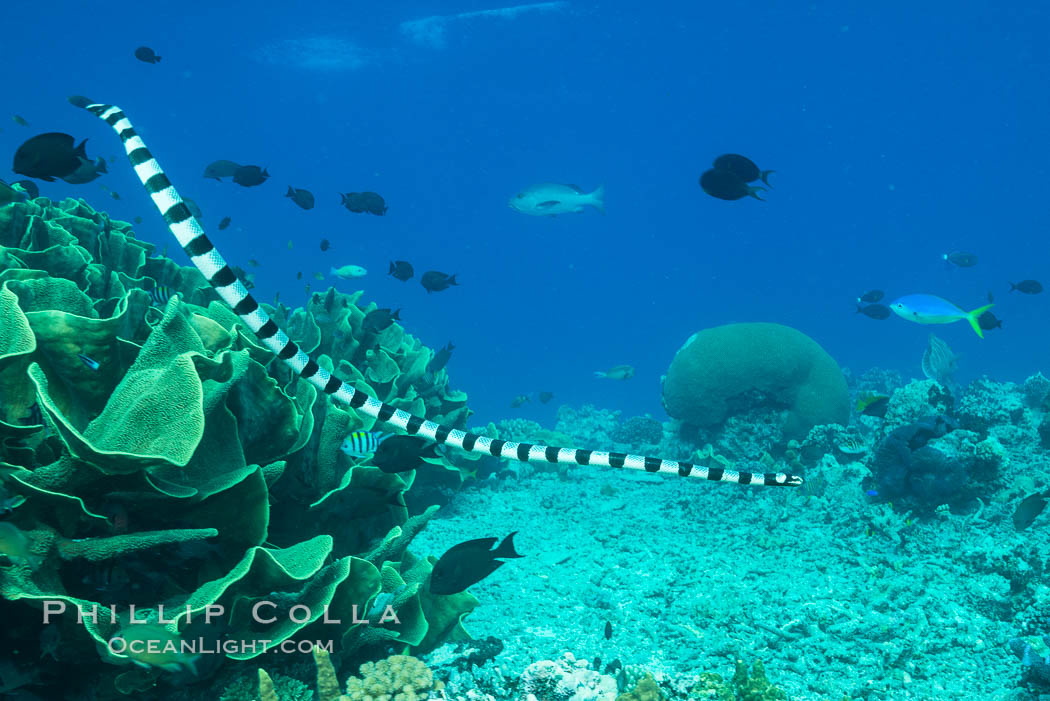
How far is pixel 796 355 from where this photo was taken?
9219 millimetres

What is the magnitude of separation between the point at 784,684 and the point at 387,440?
2779mm

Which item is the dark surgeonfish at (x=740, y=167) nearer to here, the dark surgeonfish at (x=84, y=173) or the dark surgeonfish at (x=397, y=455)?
the dark surgeonfish at (x=397, y=455)

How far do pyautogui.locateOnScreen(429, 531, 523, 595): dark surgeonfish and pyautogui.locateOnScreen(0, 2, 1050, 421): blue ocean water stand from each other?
28.4 metres

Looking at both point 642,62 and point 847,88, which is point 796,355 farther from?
point 847,88

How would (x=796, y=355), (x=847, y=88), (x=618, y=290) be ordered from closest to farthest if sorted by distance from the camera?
1. (x=796, y=355)
2. (x=847, y=88)
3. (x=618, y=290)

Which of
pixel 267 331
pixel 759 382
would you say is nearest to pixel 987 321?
pixel 759 382

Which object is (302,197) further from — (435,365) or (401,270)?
(435,365)

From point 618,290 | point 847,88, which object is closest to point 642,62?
point 847,88

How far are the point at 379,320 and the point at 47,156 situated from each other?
3077 millimetres

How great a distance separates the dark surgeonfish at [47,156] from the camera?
12.7 feet

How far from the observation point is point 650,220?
280 ft

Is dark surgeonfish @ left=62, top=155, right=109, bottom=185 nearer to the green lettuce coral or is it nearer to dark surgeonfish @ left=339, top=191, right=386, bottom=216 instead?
the green lettuce coral

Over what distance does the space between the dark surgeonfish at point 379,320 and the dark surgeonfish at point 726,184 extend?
3566 mm

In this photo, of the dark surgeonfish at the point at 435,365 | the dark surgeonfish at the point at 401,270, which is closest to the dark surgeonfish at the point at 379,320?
the dark surgeonfish at the point at 435,365
